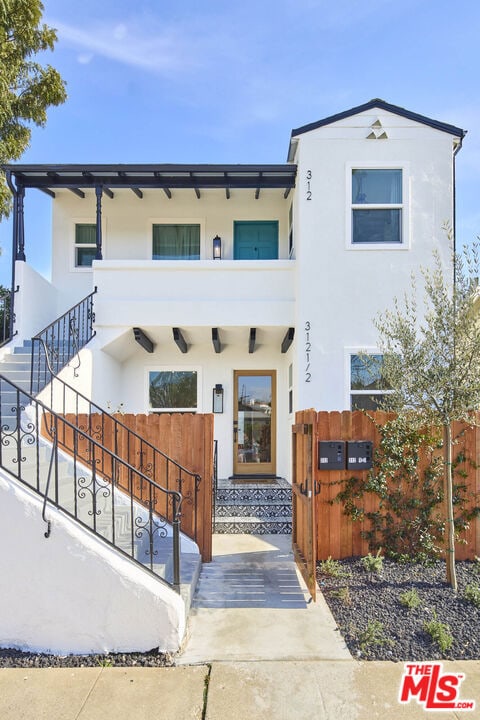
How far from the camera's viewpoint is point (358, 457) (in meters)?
5.25

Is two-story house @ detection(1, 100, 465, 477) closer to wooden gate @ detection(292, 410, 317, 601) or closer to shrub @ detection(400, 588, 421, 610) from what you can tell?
wooden gate @ detection(292, 410, 317, 601)

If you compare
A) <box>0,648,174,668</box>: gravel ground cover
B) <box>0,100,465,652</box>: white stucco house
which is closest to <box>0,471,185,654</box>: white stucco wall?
<box>0,648,174,668</box>: gravel ground cover

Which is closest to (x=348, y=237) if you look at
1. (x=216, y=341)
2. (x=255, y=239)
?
(x=255, y=239)

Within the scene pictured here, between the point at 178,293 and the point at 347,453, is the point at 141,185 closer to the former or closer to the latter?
the point at 178,293

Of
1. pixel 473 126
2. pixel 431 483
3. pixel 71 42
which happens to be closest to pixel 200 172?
pixel 71 42

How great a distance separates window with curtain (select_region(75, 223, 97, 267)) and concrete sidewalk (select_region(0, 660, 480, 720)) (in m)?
8.03

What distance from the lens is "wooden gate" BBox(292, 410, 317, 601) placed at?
14.6 feet

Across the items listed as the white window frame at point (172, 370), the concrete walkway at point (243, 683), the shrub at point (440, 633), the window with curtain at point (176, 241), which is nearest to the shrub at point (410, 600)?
the shrub at point (440, 633)

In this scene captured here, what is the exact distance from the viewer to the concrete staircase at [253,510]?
21.5ft

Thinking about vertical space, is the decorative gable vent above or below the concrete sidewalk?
above

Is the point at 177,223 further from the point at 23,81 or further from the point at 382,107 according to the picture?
the point at 382,107

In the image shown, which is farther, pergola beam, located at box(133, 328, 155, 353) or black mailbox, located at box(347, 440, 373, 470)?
pergola beam, located at box(133, 328, 155, 353)

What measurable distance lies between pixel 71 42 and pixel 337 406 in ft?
28.8

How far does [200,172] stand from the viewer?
26.6 ft
